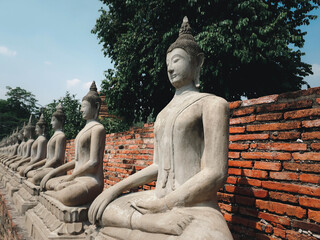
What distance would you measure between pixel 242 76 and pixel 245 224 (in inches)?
237

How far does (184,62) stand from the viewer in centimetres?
231

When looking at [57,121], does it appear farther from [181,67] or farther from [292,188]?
[292,188]

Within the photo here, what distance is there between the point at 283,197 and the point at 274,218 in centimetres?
A: 23

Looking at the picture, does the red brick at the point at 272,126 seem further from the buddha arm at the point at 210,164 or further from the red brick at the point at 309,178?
the buddha arm at the point at 210,164

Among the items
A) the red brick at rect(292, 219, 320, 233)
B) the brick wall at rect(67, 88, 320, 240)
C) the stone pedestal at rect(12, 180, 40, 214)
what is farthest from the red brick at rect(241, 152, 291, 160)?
the stone pedestal at rect(12, 180, 40, 214)

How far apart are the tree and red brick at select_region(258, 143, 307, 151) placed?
156 inches

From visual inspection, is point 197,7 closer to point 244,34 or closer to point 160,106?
point 244,34

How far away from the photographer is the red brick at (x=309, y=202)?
227cm

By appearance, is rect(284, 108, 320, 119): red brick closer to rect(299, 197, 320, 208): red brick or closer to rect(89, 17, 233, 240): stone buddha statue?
rect(299, 197, 320, 208): red brick

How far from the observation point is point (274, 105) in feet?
9.12

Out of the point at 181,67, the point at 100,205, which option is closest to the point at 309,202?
the point at 181,67

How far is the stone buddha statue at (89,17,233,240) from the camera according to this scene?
175 cm

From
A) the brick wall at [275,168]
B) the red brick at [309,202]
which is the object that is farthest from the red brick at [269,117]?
the red brick at [309,202]

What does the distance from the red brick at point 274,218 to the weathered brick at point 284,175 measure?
14.7 inches
